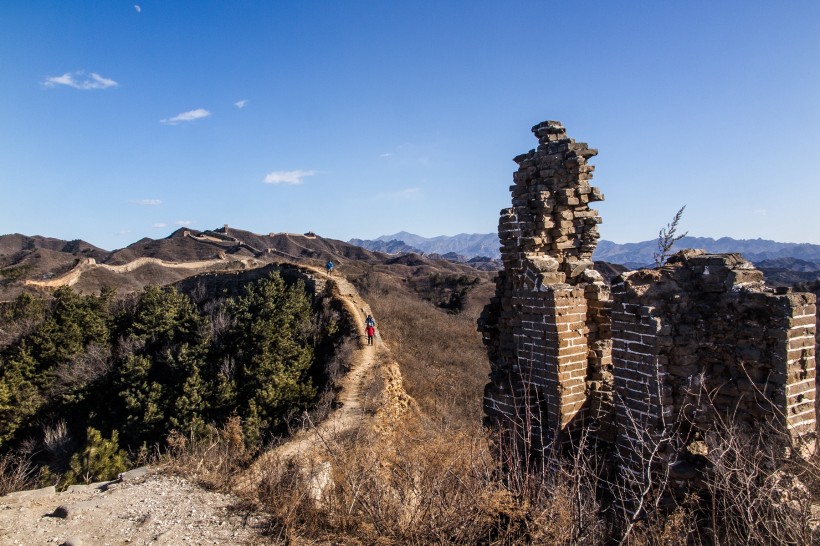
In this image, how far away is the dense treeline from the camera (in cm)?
1477

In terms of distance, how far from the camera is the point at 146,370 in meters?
16.5

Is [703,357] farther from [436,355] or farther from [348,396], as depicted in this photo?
[436,355]

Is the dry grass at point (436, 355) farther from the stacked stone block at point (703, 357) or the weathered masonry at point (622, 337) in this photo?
the stacked stone block at point (703, 357)

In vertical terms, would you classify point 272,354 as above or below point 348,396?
above

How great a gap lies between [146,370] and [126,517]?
13.3 metres

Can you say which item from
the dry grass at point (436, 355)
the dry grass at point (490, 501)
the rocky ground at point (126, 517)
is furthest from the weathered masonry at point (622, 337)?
the dry grass at point (436, 355)

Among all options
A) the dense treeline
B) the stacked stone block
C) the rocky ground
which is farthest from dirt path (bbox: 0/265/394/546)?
the dense treeline

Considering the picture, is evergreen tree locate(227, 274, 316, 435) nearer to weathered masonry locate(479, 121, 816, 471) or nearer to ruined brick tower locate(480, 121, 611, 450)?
ruined brick tower locate(480, 121, 611, 450)

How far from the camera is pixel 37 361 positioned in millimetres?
18078

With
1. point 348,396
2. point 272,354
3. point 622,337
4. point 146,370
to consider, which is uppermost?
point 622,337

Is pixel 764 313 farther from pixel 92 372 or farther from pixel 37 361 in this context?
pixel 37 361

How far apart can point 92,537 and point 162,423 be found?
39.5 ft

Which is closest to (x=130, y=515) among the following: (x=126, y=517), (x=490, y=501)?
(x=126, y=517)

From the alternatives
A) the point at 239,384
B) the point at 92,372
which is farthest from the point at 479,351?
the point at 92,372
